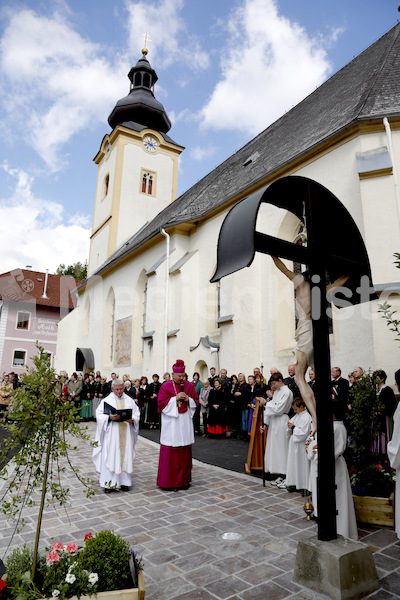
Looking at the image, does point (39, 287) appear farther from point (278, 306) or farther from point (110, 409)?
point (110, 409)

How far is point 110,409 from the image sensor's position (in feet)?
23.3

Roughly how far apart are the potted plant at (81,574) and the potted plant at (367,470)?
3072mm

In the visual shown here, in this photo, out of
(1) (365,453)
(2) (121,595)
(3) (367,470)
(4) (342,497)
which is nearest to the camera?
(2) (121,595)

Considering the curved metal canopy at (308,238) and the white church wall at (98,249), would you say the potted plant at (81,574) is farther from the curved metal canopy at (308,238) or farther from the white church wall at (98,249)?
the white church wall at (98,249)

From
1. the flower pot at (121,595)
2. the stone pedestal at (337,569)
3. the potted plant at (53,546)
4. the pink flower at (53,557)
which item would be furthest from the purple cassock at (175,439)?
the flower pot at (121,595)

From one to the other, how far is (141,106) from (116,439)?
88.6ft

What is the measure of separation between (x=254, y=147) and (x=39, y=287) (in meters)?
26.5

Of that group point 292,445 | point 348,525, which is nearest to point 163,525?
point 348,525

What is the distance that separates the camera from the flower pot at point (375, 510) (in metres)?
4.78

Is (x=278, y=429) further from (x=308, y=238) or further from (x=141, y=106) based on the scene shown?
(x=141, y=106)

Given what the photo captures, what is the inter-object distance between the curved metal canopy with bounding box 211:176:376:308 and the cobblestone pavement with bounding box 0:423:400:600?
244 cm

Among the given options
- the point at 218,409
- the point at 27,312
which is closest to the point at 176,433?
the point at 218,409

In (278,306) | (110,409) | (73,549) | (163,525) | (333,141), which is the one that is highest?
(333,141)

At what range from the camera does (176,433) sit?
Answer: 6.89 meters
